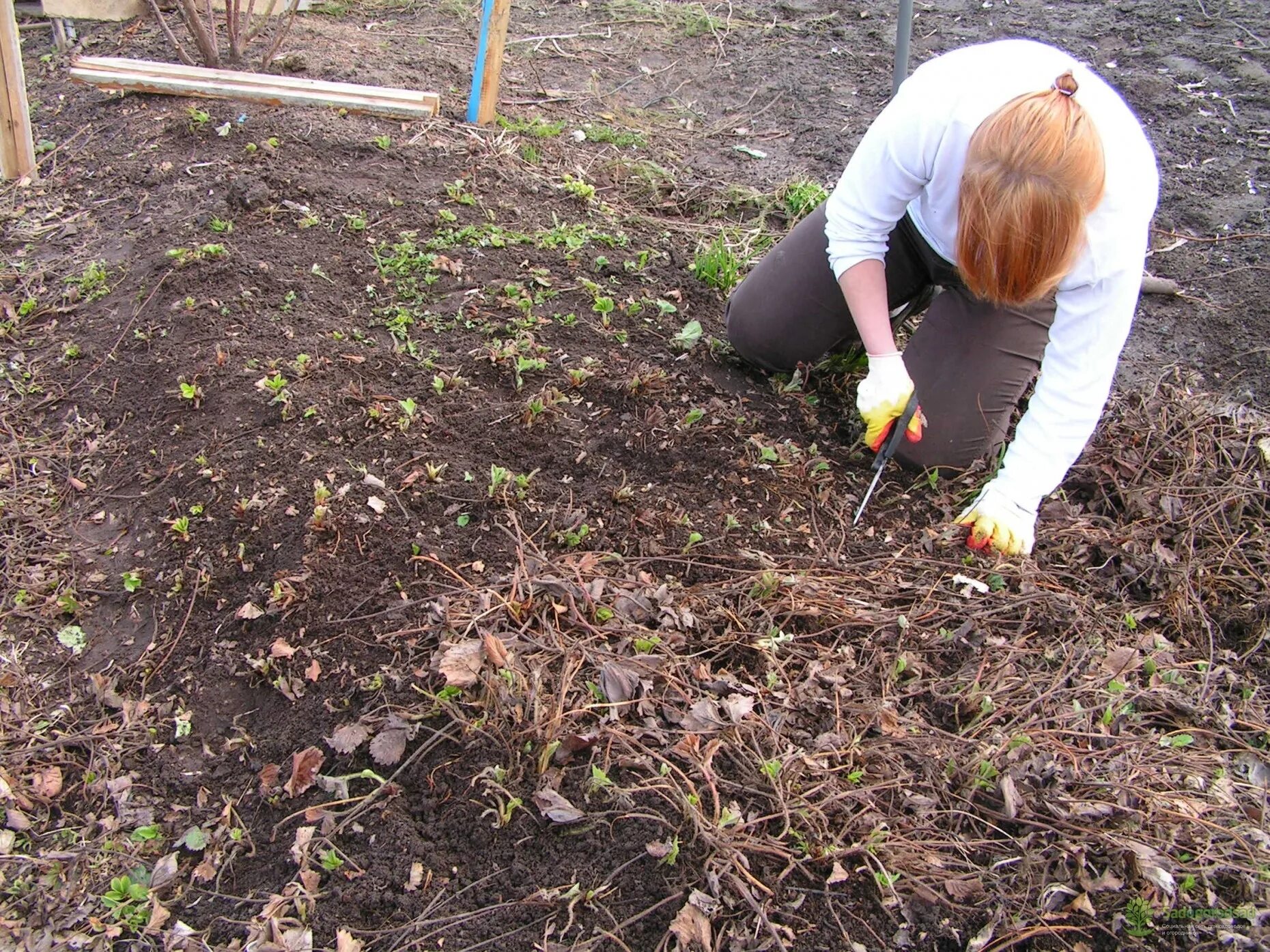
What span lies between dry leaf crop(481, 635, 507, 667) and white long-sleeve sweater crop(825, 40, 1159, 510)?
4.59ft

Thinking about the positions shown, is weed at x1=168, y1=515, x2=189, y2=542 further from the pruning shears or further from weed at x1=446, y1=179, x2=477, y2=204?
the pruning shears

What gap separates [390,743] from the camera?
1.84 m

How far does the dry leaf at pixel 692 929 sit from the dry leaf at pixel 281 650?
1056mm

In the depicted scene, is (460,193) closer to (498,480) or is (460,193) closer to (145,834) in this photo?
(498,480)

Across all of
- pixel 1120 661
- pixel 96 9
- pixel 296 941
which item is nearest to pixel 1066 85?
pixel 1120 661

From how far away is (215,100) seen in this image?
3.91 m

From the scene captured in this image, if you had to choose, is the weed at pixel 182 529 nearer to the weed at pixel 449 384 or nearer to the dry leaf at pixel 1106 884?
the weed at pixel 449 384

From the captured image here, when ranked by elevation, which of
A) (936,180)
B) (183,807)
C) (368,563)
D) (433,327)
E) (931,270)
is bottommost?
(183,807)

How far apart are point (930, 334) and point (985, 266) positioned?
80 centimetres

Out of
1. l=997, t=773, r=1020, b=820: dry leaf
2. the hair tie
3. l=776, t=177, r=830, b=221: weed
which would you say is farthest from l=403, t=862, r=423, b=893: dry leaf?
l=776, t=177, r=830, b=221: weed

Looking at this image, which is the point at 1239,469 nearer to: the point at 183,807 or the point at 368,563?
the point at 368,563

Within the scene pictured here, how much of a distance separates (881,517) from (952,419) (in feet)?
1.49

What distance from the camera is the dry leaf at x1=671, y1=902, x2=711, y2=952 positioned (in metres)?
1.54

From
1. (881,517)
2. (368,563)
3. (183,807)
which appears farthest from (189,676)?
(881,517)
